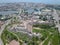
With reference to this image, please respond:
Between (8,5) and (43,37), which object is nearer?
(43,37)

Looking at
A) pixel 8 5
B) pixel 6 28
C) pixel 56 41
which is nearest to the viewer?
pixel 56 41

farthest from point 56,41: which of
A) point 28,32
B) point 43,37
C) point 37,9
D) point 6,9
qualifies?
point 6,9

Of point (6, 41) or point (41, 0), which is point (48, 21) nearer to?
point (41, 0)

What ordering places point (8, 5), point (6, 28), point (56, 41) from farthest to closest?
point (8, 5) < point (6, 28) < point (56, 41)

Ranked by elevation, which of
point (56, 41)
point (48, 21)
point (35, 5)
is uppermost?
point (35, 5)

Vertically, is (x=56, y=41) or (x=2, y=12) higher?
(x=2, y=12)

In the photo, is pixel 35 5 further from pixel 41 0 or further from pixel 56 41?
pixel 56 41

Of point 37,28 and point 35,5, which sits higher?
point 35,5

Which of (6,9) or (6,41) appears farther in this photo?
(6,9)

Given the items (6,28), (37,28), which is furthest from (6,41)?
(37,28)
